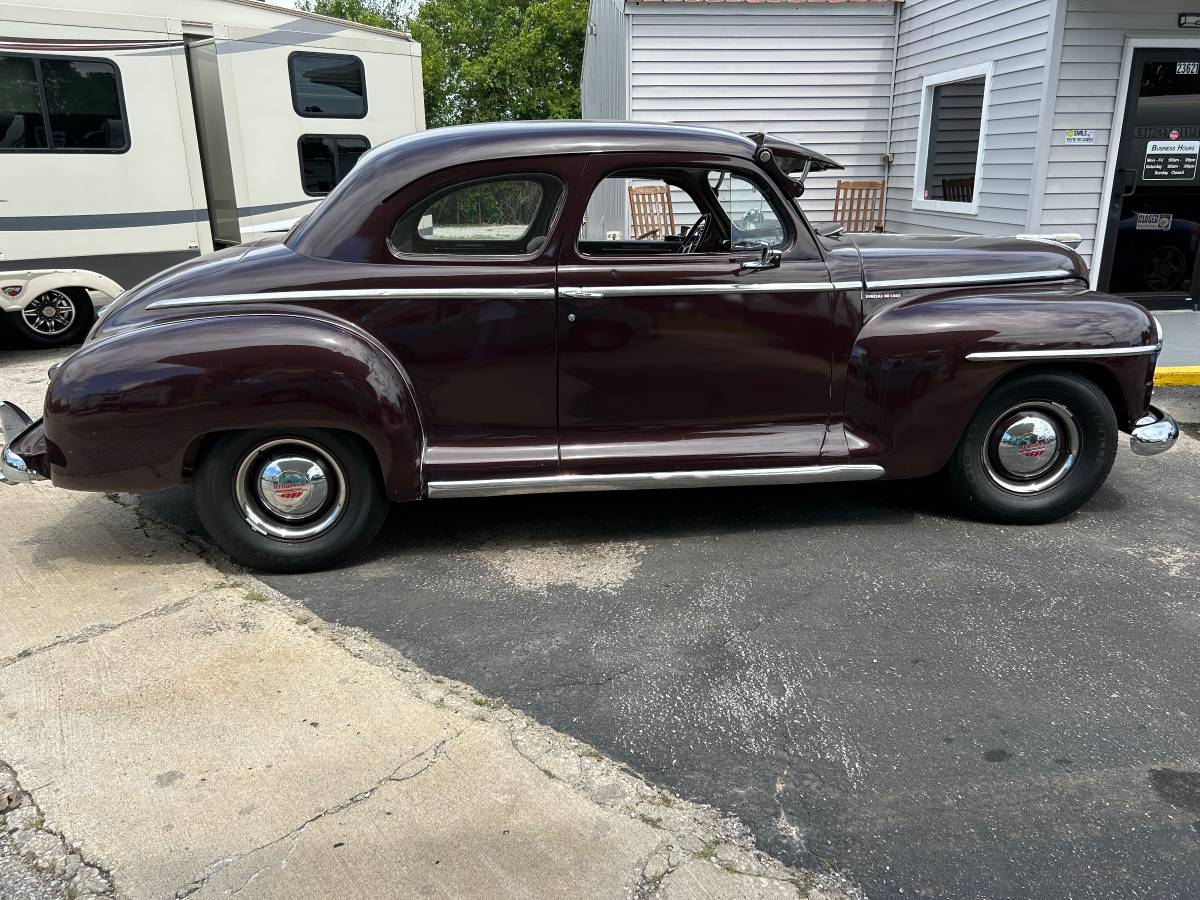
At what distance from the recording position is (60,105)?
26.5 ft

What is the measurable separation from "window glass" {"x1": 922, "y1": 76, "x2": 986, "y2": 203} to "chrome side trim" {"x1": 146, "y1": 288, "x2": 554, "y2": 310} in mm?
7732

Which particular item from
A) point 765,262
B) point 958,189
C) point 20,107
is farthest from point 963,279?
point 20,107

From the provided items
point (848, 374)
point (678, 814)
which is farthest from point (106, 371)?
point (848, 374)

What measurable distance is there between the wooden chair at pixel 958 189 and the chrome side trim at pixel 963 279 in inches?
236

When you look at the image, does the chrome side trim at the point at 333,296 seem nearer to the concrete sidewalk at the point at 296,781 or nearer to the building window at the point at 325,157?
the concrete sidewalk at the point at 296,781

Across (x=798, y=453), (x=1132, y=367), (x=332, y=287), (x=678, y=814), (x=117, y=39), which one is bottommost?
(x=678, y=814)

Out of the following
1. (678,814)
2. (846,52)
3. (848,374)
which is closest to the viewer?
(678,814)

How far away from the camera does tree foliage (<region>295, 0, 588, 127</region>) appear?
2817 centimetres

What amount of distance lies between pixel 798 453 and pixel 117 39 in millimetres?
7638

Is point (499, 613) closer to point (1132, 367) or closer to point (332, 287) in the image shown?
point (332, 287)

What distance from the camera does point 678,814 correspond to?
8.22ft

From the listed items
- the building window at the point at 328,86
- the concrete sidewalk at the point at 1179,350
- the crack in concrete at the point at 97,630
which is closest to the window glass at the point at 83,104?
the building window at the point at 328,86

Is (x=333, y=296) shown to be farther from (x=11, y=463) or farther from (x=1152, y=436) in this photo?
(x=1152, y=436)

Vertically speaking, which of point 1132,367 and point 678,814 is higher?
point 1132,367
